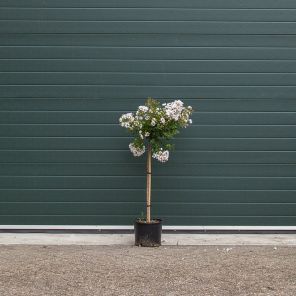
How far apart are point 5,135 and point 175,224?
2.62m

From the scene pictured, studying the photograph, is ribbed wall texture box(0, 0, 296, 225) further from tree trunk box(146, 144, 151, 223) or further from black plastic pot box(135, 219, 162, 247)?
black plastic pot box(135, 219, 162, 247)

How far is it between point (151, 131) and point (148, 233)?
4.13 ft

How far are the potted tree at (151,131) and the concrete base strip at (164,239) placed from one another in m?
0.31

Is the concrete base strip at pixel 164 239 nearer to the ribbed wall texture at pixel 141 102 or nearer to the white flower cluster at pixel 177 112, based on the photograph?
the ribbed wall texture at pixel 141 102

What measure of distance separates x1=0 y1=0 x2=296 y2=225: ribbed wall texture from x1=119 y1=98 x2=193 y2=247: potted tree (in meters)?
0.71

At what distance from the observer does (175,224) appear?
873cm

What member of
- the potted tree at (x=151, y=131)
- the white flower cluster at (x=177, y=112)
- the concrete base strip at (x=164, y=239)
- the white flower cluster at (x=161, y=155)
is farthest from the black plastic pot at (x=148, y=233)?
the white flower cluster at (x=177, y=112)

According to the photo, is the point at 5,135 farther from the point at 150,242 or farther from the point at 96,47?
the point at 150,242

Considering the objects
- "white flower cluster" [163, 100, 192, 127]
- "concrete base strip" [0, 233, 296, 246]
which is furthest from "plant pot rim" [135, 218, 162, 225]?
"white flower cluster" [163, 100, 192, 127]

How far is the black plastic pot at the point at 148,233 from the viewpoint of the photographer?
786cm

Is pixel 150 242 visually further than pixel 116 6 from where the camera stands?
No

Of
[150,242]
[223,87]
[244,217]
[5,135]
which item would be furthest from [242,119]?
[5,135]

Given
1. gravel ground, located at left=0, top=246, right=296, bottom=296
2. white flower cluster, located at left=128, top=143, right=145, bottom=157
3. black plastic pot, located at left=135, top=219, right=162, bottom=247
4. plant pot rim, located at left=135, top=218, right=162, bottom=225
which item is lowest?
gravel ground, located at left=0, top=246, right=296, bottom=296

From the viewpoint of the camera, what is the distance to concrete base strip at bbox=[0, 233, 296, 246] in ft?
26.9
